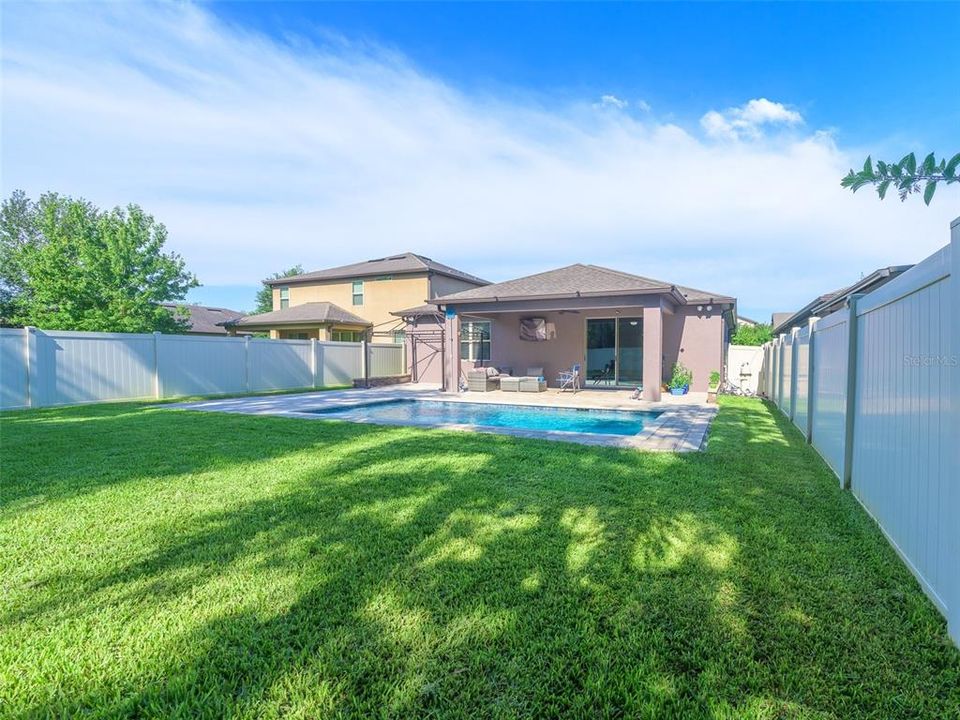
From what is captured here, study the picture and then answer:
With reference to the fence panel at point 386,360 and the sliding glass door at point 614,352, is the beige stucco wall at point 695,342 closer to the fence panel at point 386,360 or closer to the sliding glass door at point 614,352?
the sliding glass door at point 614,352

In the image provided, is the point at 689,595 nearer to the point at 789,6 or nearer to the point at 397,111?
the point at 789,6

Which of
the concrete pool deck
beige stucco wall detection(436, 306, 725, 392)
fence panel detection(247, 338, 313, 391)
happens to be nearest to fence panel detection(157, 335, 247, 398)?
fence panel detection(247, 338, 313, 391)

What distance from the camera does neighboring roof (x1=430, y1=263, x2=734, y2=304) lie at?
46.1ft

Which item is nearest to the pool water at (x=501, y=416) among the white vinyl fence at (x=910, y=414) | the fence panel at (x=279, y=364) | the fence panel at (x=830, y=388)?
the fence panel at (x=830, y=388)

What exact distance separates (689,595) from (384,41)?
42.7ft

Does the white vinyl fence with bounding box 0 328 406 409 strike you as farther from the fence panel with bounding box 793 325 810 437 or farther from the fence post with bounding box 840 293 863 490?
the fence post with bounding box 840 293 863 490

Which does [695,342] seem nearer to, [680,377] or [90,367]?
[680,377]

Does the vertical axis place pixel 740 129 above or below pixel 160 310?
above

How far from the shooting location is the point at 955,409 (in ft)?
7.67

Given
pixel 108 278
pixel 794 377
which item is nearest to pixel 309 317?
pixel 108 278

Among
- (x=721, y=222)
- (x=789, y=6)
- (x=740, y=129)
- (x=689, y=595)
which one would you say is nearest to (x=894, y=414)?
(x=689, y=595)

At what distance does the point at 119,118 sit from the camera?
11273mm

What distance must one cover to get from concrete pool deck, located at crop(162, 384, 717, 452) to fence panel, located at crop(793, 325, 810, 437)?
4.88 feet

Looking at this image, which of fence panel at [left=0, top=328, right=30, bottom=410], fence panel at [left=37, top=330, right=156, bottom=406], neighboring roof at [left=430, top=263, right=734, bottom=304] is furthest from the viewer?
neighboring roof at [left=430, top=263, right=734, bottom=304]
